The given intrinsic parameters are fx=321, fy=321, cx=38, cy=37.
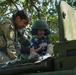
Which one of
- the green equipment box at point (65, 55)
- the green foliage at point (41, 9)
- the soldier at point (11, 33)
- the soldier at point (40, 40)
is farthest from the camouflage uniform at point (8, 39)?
the green foliage at point (41, 9)

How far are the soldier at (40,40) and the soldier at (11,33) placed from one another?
29cm

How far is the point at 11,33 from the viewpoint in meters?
4.19

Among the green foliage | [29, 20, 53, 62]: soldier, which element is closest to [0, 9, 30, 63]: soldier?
[29, 20, 53, 62]: soldier

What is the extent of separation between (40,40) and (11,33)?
40cm

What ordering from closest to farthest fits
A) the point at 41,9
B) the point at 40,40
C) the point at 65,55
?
the point at 65,55
the point at 40,40
the point at 41,9

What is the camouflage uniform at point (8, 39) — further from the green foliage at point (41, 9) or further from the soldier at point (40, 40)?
the green foliage at point (41, 9)

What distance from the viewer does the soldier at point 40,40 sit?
3.81 meters

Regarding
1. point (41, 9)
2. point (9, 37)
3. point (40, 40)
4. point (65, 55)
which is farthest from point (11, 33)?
point (41, 9)

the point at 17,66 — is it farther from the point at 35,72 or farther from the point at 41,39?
the point at 41,39

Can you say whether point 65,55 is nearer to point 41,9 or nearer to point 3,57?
point 3,57

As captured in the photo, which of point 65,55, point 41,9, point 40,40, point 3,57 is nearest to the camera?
point 65,55

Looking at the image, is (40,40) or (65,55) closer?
(65,55)

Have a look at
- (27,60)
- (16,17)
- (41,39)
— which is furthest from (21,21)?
(27,60)

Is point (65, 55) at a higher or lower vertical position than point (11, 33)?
lower
